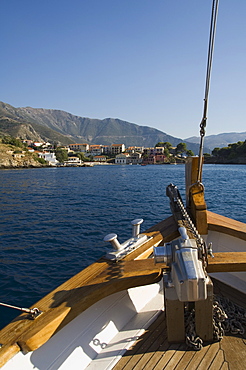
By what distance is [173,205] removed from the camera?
3982 mm

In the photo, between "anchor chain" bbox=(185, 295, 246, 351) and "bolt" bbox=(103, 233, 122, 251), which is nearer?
"anchor chain" bbox=(185, 295, 246, 351)

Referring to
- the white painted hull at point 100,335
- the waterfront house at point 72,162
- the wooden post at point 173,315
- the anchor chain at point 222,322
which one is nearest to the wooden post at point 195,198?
the white painted hull at point 100,335

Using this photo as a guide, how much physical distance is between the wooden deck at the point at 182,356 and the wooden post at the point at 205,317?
0.34 feet

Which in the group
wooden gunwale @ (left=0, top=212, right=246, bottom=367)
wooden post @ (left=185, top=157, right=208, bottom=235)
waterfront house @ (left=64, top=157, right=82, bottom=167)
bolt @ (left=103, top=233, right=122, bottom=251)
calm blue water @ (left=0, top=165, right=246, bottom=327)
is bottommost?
calm blue water @ (left=0, top=165, right=246, bottom=327)

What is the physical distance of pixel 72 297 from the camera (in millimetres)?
2170

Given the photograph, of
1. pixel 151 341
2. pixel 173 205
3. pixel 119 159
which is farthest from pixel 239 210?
pixel 119 159

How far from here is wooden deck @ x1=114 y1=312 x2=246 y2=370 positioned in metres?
2.19

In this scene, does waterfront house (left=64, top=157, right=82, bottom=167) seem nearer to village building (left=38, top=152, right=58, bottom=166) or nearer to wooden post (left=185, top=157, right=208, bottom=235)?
village building (left=38, top=152, right=58, bottom=166)

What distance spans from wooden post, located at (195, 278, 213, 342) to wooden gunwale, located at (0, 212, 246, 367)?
447mm

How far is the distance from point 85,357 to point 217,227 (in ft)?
7.74

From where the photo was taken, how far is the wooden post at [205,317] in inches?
88.8

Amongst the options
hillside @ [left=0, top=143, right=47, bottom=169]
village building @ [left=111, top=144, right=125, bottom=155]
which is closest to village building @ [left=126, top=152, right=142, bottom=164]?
village building @ [left=111, top=144, right=125, bottom=155]

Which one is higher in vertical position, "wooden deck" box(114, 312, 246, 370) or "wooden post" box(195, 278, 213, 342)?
"wooden post" box(195, 278, 213, 342)

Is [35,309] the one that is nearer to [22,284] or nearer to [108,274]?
[108,274]
